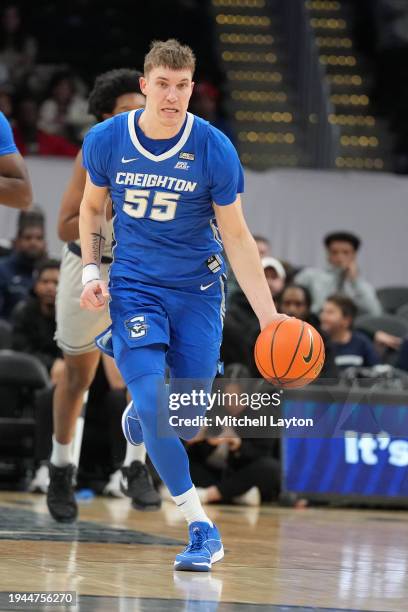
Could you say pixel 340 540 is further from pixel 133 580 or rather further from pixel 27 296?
pixel 27 296

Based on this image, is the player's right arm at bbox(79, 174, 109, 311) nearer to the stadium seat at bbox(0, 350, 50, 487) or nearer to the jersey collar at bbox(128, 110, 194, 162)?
the jersey collar at bbox(128, 110, 194, 162)

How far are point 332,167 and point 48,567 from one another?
1179 centimetres

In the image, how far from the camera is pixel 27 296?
1123cm

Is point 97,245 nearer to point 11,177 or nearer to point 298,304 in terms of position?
point 11,177

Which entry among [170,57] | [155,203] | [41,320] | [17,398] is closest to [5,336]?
[41,320]

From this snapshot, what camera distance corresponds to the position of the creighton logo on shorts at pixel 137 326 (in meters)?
5.09

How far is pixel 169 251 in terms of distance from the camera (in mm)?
5227

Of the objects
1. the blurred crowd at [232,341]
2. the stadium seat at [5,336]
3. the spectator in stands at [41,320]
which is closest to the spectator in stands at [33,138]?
the blurred crowd at [232,341]

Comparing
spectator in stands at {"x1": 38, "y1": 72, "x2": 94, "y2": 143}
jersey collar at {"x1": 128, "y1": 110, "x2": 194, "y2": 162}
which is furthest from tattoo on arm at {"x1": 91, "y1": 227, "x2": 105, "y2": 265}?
spectator in stands at {"x1": 38, "y1": 72, "x2": 94, "y2": 143}

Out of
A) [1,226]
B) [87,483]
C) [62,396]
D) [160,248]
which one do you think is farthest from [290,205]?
[160,248]

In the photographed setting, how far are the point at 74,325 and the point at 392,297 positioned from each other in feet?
22.3

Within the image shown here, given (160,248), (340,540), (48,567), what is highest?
(160,248)

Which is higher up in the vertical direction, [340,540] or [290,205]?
[290,205]

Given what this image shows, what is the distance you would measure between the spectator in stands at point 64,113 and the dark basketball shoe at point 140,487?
29.6 ft
